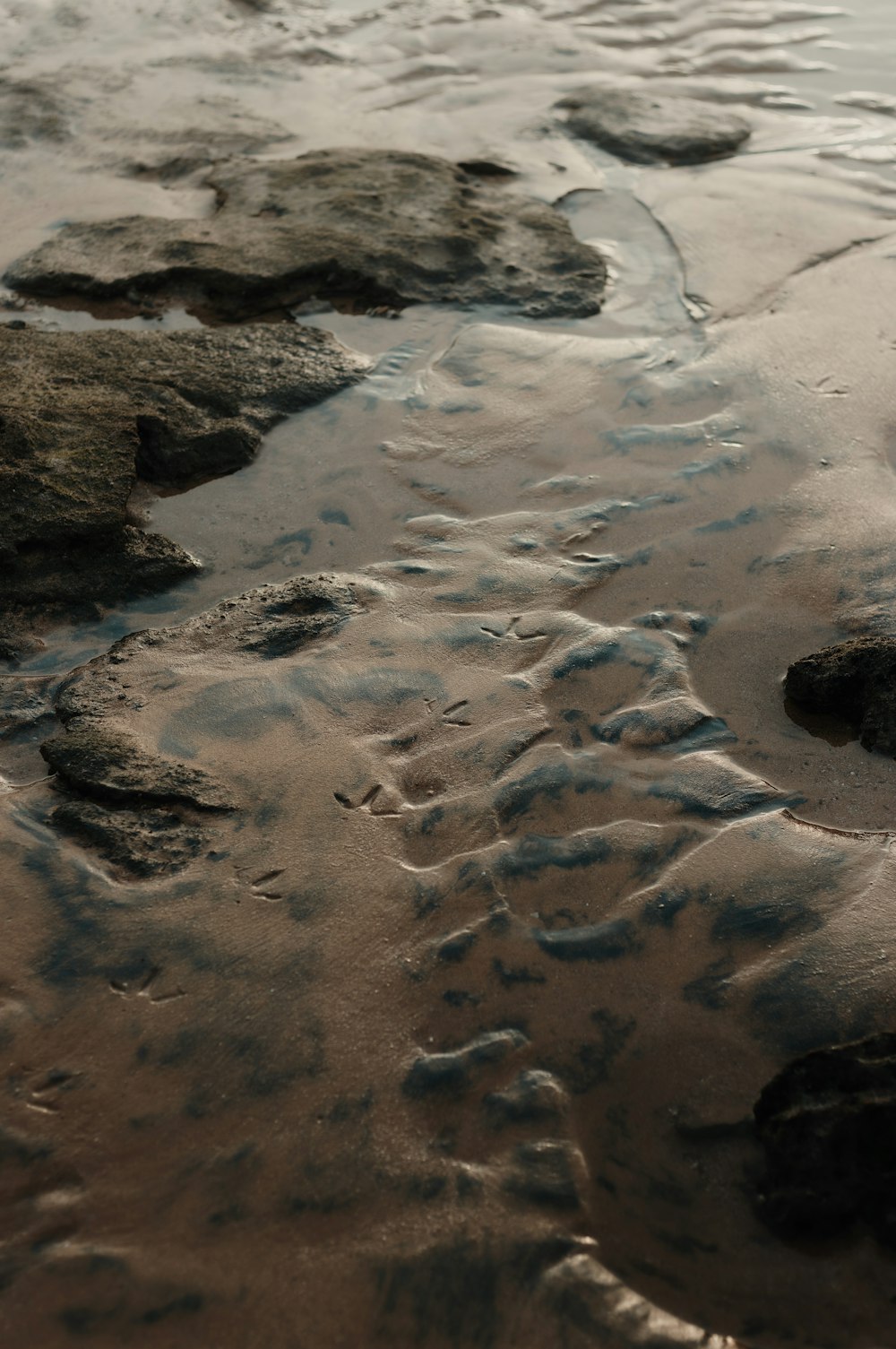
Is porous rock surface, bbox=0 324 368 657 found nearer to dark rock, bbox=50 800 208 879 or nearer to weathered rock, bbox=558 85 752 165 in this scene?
dark rock, bbox=50 800 208 879

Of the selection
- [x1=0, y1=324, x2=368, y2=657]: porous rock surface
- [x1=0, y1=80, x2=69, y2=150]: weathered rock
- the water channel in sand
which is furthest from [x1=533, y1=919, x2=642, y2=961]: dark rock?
[x1=0, y1=80, x2=69, y2=150]: weathered rock

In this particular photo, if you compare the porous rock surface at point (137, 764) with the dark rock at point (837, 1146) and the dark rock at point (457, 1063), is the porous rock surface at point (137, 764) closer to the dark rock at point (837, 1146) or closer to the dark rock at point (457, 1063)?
the dark rock at point (457, 1063)

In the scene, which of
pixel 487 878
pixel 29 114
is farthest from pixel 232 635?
pixel 29 114

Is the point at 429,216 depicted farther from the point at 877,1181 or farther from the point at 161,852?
the point at 877,1181

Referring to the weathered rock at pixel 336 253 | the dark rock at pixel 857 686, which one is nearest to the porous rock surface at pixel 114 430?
the weathered rock at pixel 336 253

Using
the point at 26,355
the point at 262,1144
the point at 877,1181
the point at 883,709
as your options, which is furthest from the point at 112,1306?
the point at 26,355

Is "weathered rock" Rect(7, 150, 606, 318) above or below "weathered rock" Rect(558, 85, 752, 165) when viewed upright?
below

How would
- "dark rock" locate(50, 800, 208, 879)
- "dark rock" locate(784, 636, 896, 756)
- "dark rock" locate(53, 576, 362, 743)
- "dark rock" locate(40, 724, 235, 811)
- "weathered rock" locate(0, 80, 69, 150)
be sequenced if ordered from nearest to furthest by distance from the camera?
1. "dark rock" locate(50, 800, 208, 879)
2. "dark rock" locate(40, 724, 235, 811)
3. "dark rock" locate(784, 636, 896, 756)
4. "dark rock" locate(53, 576, 362, 743)
5. "weathered rock" locate(0, 80, 69, 150)
